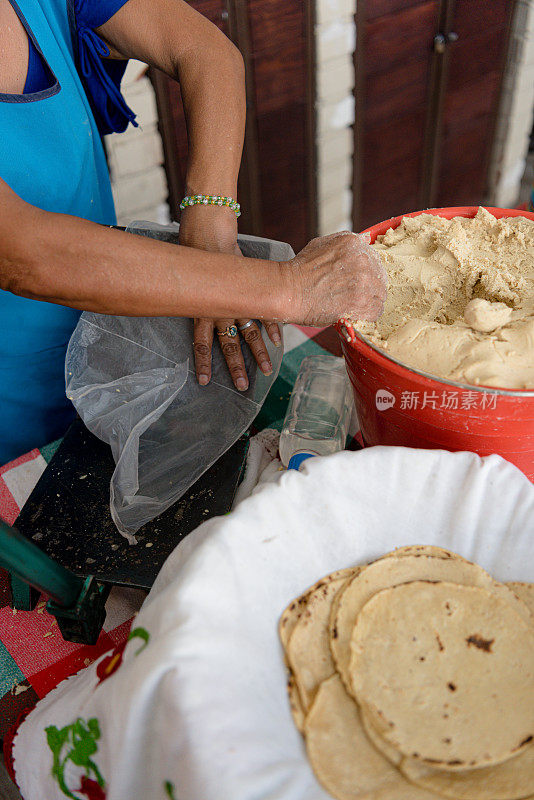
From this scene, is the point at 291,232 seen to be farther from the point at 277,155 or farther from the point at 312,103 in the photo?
the point at 312,103

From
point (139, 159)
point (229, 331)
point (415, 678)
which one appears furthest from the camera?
point (139, 159)

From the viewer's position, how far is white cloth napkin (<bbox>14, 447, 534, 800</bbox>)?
23.0 inches

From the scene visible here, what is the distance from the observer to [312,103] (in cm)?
240

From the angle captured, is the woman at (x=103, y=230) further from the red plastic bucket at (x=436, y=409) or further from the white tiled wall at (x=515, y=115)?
the white tiled wall at (x=515, y=115)

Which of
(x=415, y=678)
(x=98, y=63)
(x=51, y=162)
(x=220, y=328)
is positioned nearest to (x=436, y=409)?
(x=415, y=678)

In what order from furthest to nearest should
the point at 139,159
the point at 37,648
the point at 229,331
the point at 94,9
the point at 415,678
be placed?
the point at 139,159 < the point at 94,9 < the point at 229,331 < the point at 37,648 < the point at 415,678

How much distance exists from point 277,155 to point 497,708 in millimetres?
2287

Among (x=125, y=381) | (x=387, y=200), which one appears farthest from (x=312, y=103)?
→ (x=125, y=381)

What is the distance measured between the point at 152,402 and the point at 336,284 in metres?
0.38

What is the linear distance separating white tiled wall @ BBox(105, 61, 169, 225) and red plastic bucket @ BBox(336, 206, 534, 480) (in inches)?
60.0

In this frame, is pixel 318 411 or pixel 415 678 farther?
pixel 318 411

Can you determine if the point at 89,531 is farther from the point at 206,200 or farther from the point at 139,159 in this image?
the point at 139,159

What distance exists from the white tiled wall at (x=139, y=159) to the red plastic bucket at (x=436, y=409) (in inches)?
60.0

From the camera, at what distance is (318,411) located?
3.98 feet
